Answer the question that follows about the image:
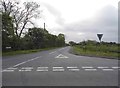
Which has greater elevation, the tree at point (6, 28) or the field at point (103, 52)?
the tree at point (6, 28)

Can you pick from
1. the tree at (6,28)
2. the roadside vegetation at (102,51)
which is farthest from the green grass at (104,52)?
the tree at (6,28)

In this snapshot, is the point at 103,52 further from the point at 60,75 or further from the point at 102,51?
the point at 60,75

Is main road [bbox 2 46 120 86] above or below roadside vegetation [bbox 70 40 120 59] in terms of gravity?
below

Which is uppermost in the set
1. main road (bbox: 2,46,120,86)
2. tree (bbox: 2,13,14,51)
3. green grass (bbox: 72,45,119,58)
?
tree (bbox: 2,13,14,51)

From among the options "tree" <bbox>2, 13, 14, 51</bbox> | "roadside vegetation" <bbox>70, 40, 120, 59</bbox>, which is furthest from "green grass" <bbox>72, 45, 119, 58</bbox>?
"tree" <bbox>2, 13, 14, 51</bbox>

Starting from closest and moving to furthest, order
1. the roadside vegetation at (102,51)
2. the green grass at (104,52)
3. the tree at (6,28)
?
the green grass at (104,52) < the roadside vegetation at (102,51) < the tree at (6,28)

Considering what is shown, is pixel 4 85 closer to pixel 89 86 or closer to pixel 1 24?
pixel 89 86

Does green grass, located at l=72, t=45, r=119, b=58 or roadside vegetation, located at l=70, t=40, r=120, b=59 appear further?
roadside vegetation, located at l=70, t=40, r=120, b=59

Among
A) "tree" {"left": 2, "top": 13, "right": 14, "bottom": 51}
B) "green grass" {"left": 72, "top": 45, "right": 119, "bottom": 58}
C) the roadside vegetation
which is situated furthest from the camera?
"tree" {"left": 2, "top": 13, "right": 14, "bottom": 51}

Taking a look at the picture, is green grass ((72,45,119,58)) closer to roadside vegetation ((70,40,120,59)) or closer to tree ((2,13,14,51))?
roadside vegetation ((70,40,120,59))

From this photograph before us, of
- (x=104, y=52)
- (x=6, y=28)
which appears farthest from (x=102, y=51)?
(x=6, y=28)

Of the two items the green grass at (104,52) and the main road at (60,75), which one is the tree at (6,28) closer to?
the green grass at (104,52)

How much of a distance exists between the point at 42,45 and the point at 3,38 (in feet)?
151

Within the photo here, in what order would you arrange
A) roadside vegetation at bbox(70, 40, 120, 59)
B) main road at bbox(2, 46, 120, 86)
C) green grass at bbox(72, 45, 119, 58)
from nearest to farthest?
main road at bbox(2, 46, 120, 86) → green grass at bbox(72, 45, 119, 58) → roadside vegetation at bbox(70, 40, 120, 59)
